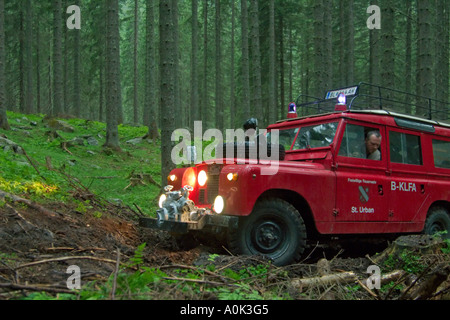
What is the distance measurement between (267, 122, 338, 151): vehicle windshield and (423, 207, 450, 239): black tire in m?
2.70

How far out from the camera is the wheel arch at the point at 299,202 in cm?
582

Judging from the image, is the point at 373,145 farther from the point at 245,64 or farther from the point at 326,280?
the point at 245,64

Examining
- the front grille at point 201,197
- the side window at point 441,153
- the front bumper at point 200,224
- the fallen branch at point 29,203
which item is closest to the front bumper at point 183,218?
the front bumper at point 200,224

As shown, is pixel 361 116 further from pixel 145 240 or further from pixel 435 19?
pixel 435 19

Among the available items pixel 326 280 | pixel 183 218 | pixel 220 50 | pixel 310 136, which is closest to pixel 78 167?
pixel 183 218

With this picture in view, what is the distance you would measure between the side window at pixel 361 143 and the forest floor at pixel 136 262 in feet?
4.80

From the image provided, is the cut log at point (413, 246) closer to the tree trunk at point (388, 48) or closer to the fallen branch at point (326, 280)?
the fallen branch at point (326, 280)

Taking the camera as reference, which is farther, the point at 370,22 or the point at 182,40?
the point at 182,40

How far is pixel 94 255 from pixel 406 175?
18.2 feet

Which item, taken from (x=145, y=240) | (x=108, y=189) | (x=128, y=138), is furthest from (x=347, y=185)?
(x=128, y=138)

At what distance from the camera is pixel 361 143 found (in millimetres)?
6805

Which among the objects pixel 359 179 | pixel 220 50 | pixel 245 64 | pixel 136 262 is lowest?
pixel 136 262
